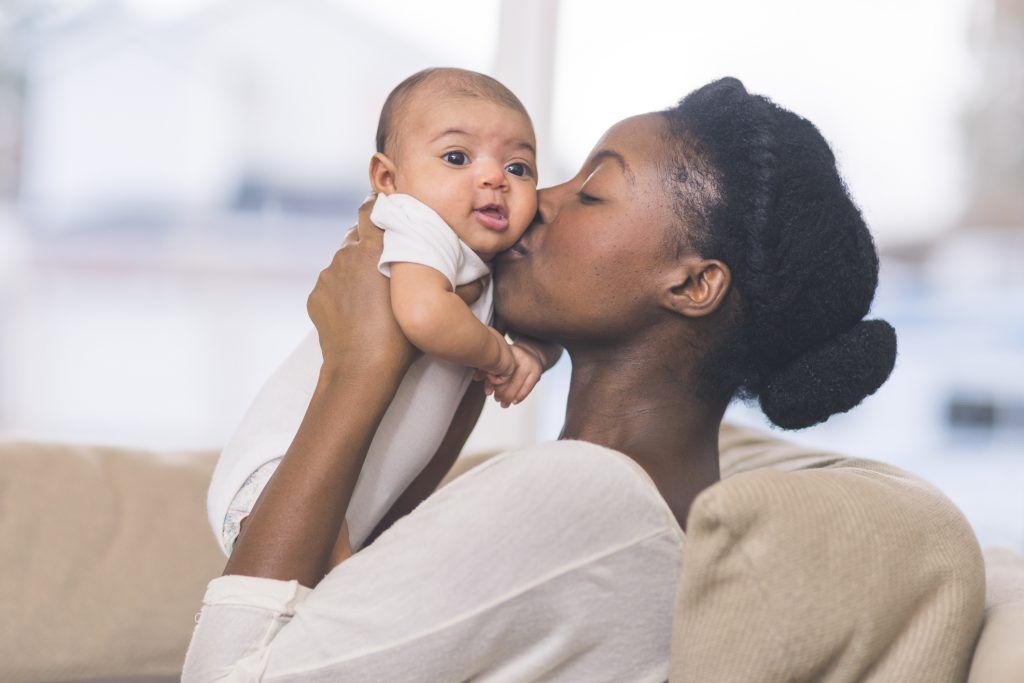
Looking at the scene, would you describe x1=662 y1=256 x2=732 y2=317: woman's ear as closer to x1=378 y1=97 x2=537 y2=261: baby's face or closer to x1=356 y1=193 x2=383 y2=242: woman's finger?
x1=378 y1=97 x2=537 y2=261: baby's face

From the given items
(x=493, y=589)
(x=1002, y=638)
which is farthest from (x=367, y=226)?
(x=1002, y=638)

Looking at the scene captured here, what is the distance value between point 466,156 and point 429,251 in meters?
0.17

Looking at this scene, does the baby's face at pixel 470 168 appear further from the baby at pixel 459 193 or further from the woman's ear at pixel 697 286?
the woman's ear at pixel 697 286

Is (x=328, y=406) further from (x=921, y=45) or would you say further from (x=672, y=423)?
(x=921, y=45)

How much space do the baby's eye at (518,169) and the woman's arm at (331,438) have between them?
0.21 metres

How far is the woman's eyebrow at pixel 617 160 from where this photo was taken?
1.34 metres

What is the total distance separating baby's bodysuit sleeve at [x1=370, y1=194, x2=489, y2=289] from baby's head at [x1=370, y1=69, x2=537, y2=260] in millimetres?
21

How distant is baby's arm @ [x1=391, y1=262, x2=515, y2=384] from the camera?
49.0 inches

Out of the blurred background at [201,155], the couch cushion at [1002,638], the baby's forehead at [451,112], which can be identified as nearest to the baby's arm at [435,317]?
the baby's forehead at [451,112]

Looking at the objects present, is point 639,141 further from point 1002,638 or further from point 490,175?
point 1002,638

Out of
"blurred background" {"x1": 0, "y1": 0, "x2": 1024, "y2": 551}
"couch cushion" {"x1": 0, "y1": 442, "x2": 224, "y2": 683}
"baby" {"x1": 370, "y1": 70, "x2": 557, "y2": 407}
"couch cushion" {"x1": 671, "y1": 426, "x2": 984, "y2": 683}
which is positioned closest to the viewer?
"couch cushion" {"x1": 671, "y1": 426, "x2": 984, "y2": 683}

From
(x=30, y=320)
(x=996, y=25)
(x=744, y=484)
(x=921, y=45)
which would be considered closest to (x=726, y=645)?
(x=744, y=484)

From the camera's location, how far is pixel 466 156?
1.38 meters

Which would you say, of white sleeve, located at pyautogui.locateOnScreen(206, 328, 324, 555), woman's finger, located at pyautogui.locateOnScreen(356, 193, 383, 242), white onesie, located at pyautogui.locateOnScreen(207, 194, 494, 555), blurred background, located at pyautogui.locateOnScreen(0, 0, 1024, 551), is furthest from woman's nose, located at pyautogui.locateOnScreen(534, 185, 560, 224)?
blurred background, located at pyautogui.locateOnScreen(0, 0, 1024, 551)
